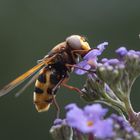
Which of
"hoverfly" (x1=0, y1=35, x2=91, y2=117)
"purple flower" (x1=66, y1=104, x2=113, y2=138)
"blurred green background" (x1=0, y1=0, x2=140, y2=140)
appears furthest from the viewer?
"blurred green background" (x1=0, y1=0, x2=140, y2=140)

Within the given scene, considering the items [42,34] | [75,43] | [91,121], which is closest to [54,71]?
[75,43]

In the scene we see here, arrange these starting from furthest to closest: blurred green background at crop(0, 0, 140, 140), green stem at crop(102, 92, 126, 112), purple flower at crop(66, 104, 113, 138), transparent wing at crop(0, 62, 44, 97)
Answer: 1. blurred green background at crop(0, 0, 140, 140)
2. transparent wing at crop(0, 62, 44, 97)
3. green stem at crop(102, 92, 126, 112)
4. purple flower at crop(66, 104, 113, 138)

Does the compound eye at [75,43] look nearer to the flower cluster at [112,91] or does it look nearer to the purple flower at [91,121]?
the flower cluster at [112,91]

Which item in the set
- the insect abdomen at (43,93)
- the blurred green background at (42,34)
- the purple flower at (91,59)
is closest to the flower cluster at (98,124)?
the purple flower at (91,59)

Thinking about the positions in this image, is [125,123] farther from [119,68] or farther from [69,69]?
[69,69]

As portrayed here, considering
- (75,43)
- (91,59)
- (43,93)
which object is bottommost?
(43,93)

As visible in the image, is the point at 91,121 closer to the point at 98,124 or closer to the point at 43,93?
the point at 98,124

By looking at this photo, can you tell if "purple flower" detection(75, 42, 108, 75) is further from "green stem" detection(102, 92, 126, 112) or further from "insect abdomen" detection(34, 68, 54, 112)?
"insect abdomen" detection(34, 68, 54, 112)

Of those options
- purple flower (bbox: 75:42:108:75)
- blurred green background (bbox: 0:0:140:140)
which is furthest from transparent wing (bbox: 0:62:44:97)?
blurred green background (bbox: 0:0:140:140)
